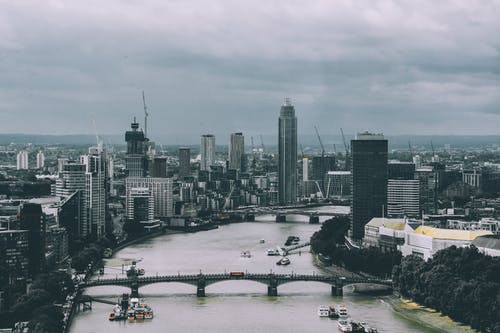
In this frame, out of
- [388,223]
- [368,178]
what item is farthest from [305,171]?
[388,223]

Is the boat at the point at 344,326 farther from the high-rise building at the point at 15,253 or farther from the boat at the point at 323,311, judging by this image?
the high-rise building at the point at 15,253

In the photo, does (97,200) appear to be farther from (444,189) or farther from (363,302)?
(444,189)

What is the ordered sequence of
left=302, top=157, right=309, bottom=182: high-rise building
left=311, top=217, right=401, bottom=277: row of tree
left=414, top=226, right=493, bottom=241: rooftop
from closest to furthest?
left=414, top=226, right=493, bottom=241: rooftop < left=311, top=217, right=401, bottom=277: row of tree < left=302, top=157, right=309, bottom=182: high-rise building

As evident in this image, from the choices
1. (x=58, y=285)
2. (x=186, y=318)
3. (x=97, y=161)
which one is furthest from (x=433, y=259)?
(x=97, y=161)

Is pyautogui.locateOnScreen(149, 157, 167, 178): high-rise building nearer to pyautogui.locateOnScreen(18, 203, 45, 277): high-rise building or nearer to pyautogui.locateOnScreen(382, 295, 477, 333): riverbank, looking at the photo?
pyautogui.locateOnScreen(18, 203, 45, 277): high-rise building

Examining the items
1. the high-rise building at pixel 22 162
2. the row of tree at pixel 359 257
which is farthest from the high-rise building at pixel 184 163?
the row of tree at pixel 359 257

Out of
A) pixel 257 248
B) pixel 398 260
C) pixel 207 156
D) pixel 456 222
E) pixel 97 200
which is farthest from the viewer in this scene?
pixel 207 156

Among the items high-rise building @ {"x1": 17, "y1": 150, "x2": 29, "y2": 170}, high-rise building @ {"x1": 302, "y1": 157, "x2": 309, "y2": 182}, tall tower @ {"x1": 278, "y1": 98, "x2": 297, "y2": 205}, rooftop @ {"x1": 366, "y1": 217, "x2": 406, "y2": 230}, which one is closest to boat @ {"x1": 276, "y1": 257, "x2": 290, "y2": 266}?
rooftop @ {"x1": 366, "y1": 217, "x2": 406, "y2": 230}
